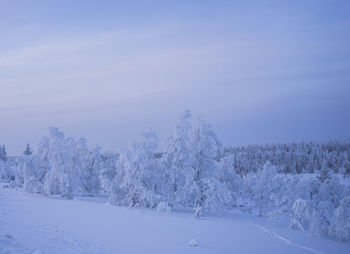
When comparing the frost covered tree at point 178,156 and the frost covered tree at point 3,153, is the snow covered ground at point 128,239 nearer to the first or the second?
the frost covered tree at point 178,156

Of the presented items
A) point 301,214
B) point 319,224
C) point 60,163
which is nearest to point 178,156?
point 301,214

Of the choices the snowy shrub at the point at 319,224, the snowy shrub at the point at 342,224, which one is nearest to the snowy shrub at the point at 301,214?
the snowy shrub at the point at 319,224

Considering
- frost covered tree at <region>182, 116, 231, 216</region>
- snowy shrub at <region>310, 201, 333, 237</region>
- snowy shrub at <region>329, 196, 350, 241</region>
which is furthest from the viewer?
frost covered tree at <region>182, 116, 231, 216</region>

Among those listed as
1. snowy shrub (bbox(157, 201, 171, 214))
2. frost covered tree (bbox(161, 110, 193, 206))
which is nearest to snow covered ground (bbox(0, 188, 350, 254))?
snowy shrub (bbox(157, 201, 171, 214))

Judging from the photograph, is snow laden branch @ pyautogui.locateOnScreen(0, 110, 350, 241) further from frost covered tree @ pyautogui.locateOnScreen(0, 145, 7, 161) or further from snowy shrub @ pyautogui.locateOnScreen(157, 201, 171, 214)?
frost covered tree @ pyautogui.locateOnScreen(0, 145, 7, 161)

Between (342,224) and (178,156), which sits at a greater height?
(178,156)

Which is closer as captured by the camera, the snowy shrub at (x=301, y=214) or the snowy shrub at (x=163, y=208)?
the snowy shrub at (x=301, y=214)

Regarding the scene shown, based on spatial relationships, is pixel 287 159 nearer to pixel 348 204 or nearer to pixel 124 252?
pixel 348 204

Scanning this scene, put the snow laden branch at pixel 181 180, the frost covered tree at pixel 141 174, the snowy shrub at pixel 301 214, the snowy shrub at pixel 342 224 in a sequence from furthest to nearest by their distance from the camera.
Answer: the frost covered tree at pixel 141 174, the snow laden branch at pixel 181 180, the snowy shrub at pixel 301 214, the snowy shrub at pixel 342 224

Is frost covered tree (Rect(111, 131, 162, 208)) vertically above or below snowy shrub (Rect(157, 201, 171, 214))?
above

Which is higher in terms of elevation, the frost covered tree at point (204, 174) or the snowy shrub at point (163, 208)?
the frost covered tree at point (204, 174)

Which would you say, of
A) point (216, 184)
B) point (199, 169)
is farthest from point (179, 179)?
point (216, 184)

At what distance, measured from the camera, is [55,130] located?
4084 cm

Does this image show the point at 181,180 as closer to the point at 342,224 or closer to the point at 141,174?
the point at 141,174
